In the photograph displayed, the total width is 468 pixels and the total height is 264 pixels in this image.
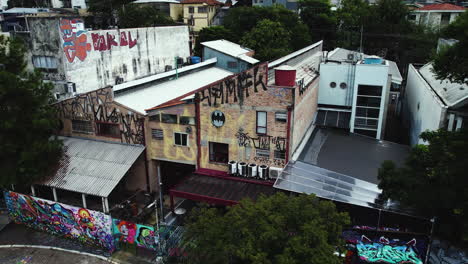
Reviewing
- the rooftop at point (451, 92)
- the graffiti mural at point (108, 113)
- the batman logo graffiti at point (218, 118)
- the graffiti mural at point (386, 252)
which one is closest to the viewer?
the graffiti mural at point (386, 252)

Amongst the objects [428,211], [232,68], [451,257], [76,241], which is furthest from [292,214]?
[232,68]

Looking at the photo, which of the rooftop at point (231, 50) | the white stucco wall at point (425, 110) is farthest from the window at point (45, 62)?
the white stucco wall at point (425, 110)

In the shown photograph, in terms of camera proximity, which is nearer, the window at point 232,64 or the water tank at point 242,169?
the water tank at point 242,169

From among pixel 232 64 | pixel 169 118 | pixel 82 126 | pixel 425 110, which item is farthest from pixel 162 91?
pixel 425 110

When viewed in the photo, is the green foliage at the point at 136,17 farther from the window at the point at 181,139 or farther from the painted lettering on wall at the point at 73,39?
the window at the point at 181,139

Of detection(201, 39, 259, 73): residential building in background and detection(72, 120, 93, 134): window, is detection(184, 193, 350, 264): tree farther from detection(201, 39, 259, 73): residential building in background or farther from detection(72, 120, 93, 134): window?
detection(201, 39, 259, 73): residential building in background

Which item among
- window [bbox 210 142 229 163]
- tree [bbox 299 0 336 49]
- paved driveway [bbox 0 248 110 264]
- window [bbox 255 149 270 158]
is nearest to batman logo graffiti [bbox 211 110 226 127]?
window [bbox 210 142 229 163]

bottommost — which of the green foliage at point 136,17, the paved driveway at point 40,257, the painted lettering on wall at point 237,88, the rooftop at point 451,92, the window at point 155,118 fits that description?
the paved driveway at point 40,257
